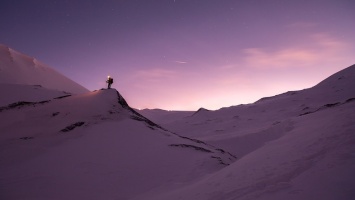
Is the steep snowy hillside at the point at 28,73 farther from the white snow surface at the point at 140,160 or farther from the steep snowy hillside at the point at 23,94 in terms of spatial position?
the white snow surface at the point at 140,160

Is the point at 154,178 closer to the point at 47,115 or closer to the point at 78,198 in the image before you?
the point at 78,198

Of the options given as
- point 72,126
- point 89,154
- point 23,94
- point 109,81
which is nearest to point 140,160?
point 89,154

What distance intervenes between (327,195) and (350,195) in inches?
17.4

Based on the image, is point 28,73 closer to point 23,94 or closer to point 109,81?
point 23,94

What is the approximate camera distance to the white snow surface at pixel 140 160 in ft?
24.3

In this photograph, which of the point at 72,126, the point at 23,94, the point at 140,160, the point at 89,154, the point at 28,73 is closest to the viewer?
the point at 89,154

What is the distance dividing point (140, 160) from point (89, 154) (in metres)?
3.21

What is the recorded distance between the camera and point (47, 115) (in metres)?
20.8

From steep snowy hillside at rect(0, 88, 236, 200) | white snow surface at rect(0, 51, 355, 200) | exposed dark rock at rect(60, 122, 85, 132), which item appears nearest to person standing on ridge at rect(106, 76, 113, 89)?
white snow surface at rect(0, 51, 355, 200)

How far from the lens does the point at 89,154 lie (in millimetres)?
16281

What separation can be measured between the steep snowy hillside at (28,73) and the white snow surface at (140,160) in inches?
1375

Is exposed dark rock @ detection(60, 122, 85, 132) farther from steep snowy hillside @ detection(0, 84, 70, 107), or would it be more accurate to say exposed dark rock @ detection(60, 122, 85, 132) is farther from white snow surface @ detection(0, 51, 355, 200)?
steep snowy hillside @ detection(0, 84, 70, 107)

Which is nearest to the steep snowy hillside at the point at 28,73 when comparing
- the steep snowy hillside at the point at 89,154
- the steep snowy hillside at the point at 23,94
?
the steep snowy hillside at the point at 23,94

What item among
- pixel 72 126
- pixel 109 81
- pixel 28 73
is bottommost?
pixel 72 126
